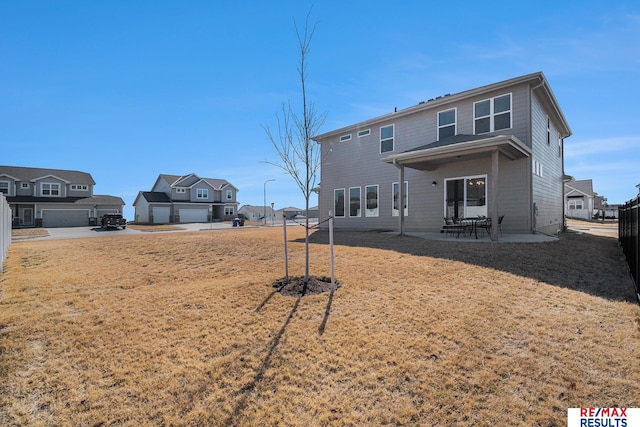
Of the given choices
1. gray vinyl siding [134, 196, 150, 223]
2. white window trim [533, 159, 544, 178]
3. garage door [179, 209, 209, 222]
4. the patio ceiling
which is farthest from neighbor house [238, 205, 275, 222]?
white window trim [533, 159, 544, 178]

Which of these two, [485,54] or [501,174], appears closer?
[485,54]

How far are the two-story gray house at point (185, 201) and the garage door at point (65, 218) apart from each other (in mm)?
6996

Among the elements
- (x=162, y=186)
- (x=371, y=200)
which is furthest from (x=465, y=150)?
(x=162, y=186)

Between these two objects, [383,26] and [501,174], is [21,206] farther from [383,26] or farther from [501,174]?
[501,174]

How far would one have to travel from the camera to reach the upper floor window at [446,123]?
12.9 meters

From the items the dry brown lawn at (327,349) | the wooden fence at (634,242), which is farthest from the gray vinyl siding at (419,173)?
the dry brown lawn at (327,349)

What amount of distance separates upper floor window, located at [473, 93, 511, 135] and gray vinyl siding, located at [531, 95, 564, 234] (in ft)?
2.74

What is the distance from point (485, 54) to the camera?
33.2ft

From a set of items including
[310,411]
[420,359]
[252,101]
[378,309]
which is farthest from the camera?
[252,101]

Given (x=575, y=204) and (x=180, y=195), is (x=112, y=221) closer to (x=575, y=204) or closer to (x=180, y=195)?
(x=180, y=195)

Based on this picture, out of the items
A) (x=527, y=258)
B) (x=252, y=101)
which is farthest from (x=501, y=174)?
(x=252, y=101)

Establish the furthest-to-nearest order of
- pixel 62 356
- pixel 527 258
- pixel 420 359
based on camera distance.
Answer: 1. pixel 527 258
2. pixel 62 356
3. pixel 420 359

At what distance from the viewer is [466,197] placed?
1241 centimetres

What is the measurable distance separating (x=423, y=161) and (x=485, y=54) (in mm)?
4060
